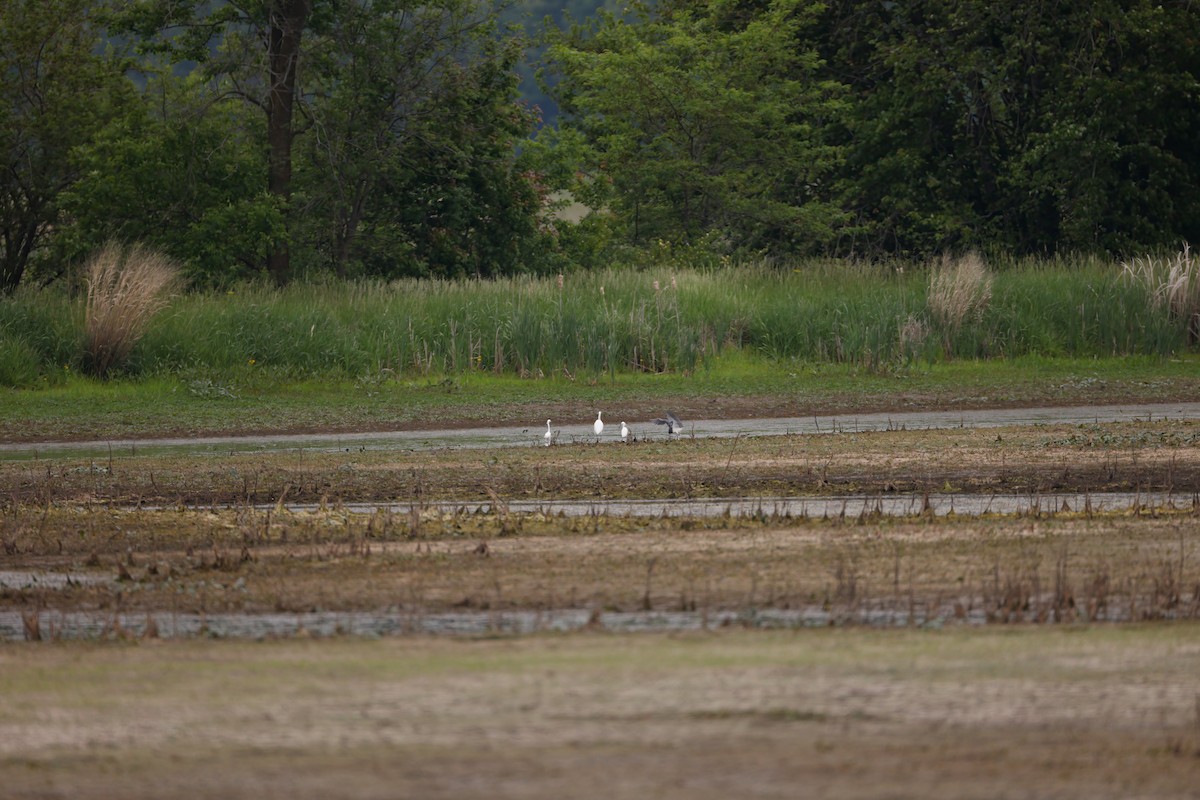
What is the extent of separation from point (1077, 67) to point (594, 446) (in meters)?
22.2

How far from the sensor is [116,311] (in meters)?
22.8

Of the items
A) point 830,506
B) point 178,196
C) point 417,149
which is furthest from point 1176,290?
point 178,196

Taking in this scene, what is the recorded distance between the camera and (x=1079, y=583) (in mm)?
8570

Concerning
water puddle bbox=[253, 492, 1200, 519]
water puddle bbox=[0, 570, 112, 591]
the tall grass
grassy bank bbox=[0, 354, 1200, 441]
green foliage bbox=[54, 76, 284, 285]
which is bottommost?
water puddle bbox=[0, 570, 112, 591]

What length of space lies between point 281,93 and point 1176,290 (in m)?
17.5

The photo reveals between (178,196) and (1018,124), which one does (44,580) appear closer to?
(178,196)

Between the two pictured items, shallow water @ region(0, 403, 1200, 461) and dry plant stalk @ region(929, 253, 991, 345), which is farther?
dry plant stalk @ region(929, 253, 991, 345)

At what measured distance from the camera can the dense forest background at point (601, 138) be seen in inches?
1275

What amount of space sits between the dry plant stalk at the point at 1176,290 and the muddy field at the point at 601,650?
41.3 feet

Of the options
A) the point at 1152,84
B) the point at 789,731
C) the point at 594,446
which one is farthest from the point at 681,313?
the point at 789,731

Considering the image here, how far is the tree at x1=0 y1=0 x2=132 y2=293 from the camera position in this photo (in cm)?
3412

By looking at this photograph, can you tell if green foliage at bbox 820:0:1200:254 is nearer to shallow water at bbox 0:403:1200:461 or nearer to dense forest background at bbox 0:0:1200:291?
dense forest background at bbox 0:0:1200:291

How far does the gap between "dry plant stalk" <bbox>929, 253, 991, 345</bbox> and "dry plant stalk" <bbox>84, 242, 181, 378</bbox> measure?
11142 millimetres

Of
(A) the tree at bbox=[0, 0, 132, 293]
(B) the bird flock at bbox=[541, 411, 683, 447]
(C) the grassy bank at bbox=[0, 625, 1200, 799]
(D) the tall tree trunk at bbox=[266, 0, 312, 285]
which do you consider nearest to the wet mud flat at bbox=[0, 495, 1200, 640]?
(C) the grassy bank at bbox=[0, 625, 1200, 799]
